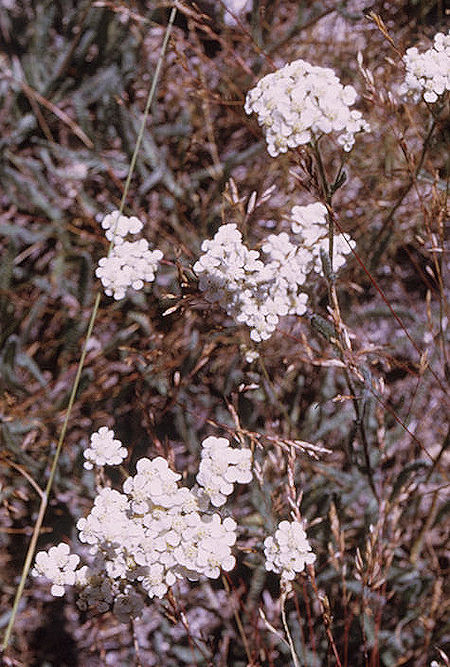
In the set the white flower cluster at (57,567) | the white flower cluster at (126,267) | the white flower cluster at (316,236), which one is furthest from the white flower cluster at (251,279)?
the white flower cluster at (57,567)

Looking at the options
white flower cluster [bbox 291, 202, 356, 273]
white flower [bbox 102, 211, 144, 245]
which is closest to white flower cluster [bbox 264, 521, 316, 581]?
white flower cluster [bbox 291, 202, 356, 273]

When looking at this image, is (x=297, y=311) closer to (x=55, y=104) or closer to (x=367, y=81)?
(x=367, y=81)

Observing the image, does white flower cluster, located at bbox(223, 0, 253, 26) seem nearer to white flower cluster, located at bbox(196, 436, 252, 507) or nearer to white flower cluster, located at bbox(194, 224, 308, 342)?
white flower cluster, located at bbox(194, 224, 308, 342)

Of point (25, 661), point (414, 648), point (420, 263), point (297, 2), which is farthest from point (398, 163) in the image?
point (25, 661)

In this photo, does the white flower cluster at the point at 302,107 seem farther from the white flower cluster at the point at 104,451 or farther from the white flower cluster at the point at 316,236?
the white flower cluster at the point at 104,451

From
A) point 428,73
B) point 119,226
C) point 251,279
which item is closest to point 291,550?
point 251,279

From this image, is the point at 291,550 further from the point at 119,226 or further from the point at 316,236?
the point at 119,226
